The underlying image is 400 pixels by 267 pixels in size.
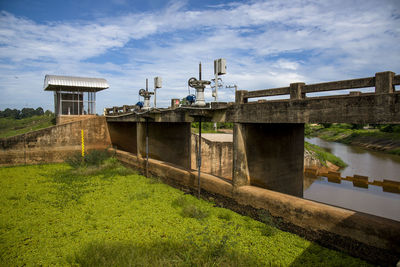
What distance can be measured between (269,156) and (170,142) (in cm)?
832

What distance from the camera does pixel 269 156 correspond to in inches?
368

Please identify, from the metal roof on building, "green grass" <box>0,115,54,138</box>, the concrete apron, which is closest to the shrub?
the concrete apron

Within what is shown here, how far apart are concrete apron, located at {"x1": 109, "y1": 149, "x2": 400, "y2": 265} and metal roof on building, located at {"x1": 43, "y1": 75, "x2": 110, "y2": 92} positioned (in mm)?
17057

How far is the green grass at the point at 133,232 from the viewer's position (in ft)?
18.5

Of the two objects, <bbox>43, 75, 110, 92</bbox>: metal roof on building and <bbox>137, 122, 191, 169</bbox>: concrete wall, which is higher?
<bbox>43, 75, 110, 92</bbox>: metal roof on building

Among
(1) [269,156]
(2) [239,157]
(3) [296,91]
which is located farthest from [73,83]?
(3) [296,91]

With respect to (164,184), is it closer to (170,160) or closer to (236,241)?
(170,160)

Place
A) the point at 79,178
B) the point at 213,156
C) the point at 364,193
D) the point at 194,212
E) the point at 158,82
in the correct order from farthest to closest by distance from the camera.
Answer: the point at 364,193
the point at 213,156
the point at 158,82
the point at 79,178
the point at 194,212

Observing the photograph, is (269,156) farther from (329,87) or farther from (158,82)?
(158,82)

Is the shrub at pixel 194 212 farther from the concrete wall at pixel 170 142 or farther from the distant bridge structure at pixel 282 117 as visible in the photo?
the concrete wall at pixel 170 142

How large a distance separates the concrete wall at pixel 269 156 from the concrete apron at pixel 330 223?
0.78 m

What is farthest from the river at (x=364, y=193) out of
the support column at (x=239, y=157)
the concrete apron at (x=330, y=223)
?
the concrete apron at (x=330, y=223)

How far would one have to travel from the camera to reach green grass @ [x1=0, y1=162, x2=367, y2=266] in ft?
18.5

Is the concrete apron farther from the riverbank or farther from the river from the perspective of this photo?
the riverbank
